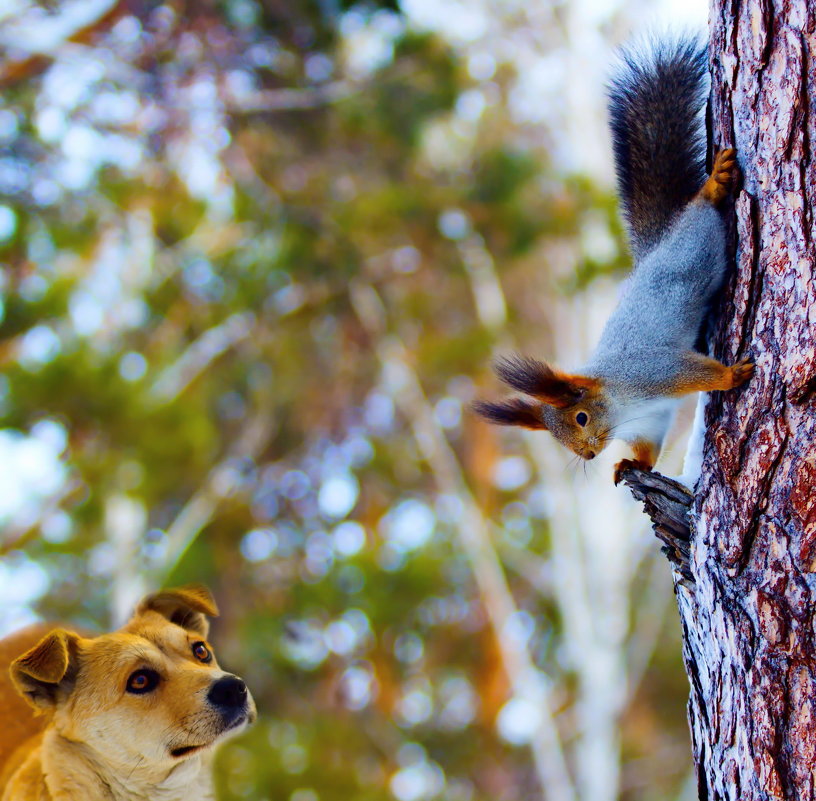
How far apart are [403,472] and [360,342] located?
198 centimetres

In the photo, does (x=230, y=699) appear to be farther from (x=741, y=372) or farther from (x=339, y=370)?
(x=339, y=370)

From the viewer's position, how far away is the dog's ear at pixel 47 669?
1.55m

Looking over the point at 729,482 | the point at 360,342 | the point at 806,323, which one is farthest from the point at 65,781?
the point at 360,342

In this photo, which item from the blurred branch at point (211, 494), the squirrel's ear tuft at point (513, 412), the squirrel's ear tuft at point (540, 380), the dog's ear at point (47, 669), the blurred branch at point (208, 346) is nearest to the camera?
the dog's ear at point (47, 669)

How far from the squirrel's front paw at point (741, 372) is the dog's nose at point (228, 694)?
89 cm

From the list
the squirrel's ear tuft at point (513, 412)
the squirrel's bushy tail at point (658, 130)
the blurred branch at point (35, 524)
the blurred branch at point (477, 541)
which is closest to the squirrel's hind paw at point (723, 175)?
the squirrel's bushy tail at point (658, 130)

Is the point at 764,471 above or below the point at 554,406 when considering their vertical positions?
above

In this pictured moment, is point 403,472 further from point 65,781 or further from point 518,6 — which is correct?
point 65,781

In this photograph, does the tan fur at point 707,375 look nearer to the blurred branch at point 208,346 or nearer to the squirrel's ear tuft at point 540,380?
the squirrel's ear tuft at point 540,380

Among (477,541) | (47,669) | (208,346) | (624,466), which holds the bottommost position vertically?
(477,541)

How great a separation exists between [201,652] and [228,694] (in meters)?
0.20

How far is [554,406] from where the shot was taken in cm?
229

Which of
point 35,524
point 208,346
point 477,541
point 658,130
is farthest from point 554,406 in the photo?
point 208,346

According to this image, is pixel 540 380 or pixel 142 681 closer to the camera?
pixel 142 681
